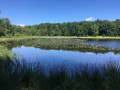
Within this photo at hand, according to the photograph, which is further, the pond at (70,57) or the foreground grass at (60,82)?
the pond at (70,57)

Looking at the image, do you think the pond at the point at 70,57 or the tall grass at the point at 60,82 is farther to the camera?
the pond at the point at 70,57

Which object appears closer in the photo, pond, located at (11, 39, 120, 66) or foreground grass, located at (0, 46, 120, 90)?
foreground grass, located at (0, 46, 120, 90)

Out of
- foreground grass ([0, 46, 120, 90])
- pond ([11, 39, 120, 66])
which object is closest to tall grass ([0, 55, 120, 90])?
foreground grass ([0, 46, 120, 90])

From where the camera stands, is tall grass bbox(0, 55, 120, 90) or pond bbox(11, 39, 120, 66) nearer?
tall grass bbox(0, 55, 120, 90)

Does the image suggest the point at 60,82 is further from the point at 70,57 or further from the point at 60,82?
the point at 70,57

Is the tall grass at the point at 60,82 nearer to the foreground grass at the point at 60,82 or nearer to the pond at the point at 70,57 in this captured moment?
the foreground grass at the point at 60,82

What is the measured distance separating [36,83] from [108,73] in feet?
8.42

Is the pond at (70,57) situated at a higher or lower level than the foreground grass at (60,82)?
lower

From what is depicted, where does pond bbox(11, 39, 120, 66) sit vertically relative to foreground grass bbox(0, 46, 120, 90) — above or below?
below

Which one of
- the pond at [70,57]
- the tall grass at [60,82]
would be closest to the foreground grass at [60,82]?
the tall grass at [60,82]

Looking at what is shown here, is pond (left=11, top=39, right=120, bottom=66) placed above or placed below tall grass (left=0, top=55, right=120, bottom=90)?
below

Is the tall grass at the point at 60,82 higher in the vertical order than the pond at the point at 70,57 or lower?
higher

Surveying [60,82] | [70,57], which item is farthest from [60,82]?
[70,57]

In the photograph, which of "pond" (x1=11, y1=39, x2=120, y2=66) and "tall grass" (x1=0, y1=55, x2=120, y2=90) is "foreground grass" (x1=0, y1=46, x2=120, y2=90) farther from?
"pond" (x1=11, y1=39, x2=120, y2=66)
